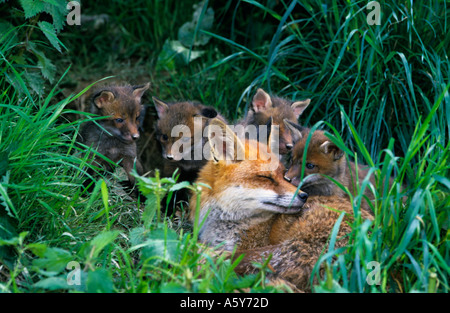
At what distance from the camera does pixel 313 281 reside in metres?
3.38

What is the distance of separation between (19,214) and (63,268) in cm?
71

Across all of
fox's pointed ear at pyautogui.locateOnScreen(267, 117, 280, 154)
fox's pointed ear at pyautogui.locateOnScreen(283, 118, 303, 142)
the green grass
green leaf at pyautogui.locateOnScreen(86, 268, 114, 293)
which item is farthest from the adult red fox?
green leaf at pyautogui.locateOnScreen(86, 268, 114, 293)

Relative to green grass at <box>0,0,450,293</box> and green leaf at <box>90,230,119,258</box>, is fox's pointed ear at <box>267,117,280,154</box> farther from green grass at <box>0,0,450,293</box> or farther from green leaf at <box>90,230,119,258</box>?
green leaf at <box>90,230,119,258</box>

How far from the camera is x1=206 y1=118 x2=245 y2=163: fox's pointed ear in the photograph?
3.92m

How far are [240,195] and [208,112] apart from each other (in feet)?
5.32

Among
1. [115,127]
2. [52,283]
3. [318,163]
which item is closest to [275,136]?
[318,163]

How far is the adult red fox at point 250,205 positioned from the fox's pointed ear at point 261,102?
138cm

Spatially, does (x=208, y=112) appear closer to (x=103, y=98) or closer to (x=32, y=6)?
(x=103, y=98)

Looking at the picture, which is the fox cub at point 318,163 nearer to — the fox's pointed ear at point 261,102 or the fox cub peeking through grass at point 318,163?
the fox cub peeking through grass at point 318,163

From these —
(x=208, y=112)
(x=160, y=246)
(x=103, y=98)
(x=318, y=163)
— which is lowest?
(x=160, y=246)

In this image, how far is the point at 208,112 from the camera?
5277 mm

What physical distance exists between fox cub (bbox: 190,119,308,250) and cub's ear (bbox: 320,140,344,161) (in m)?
0.89
